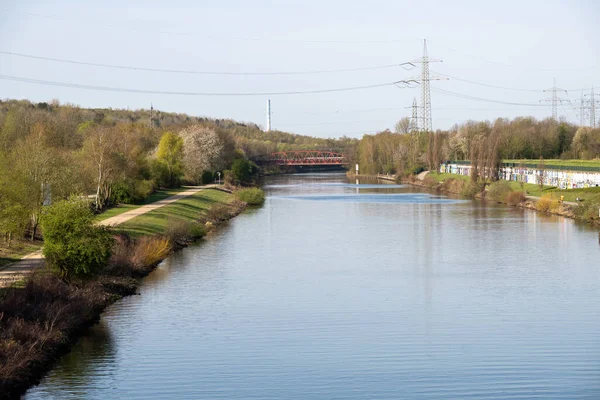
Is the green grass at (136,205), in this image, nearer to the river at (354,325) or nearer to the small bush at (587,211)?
the river at (354,325)

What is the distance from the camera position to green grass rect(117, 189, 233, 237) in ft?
122

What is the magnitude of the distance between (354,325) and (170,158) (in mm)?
50994

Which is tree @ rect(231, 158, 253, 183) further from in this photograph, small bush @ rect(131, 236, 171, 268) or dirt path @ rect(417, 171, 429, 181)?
small bush @ rect(131, 236, 171, 268)

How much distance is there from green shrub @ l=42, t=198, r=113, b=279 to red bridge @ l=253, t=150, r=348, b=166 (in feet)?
365

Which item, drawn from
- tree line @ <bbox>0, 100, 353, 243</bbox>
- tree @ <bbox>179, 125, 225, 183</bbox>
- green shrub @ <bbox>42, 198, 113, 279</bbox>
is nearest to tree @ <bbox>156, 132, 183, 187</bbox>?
tree line @ <bbox>0, 100, 353, 243</bbox>

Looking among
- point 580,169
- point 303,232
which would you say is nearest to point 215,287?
point 303,232

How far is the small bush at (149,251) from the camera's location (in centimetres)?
3025

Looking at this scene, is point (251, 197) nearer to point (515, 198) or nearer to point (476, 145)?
point (515, 198)

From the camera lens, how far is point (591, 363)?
18.7 m

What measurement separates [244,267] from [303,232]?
12199 millimetres

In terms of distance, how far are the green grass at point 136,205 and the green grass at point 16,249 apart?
460 cm

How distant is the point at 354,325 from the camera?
876 inches

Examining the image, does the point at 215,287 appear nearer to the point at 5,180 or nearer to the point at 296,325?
the point at 296,325

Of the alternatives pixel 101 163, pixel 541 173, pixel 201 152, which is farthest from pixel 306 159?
pixel 101 163
